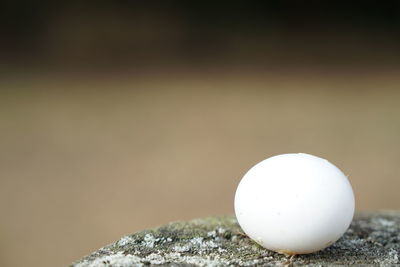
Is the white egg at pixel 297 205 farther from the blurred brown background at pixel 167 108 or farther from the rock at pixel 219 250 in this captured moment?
the blurred brown background at pixel 167 108

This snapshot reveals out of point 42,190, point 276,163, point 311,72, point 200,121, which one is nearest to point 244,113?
point 200,121

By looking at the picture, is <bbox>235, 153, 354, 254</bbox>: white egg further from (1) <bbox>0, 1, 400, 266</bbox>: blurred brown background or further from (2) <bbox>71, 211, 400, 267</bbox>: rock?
(1) <bbox>0, 1, 400, 266</bbox>: blurred brown background

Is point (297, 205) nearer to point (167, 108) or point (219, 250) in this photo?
point (219, 250)

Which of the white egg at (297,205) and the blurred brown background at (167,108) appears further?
the blurred brown background at (167,108)

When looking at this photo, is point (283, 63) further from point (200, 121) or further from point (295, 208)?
point (295, 208)

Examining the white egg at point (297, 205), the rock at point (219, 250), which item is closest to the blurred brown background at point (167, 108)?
the rock at point (219, 250)

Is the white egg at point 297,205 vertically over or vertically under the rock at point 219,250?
over

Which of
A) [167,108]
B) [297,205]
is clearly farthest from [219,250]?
[167,108]
